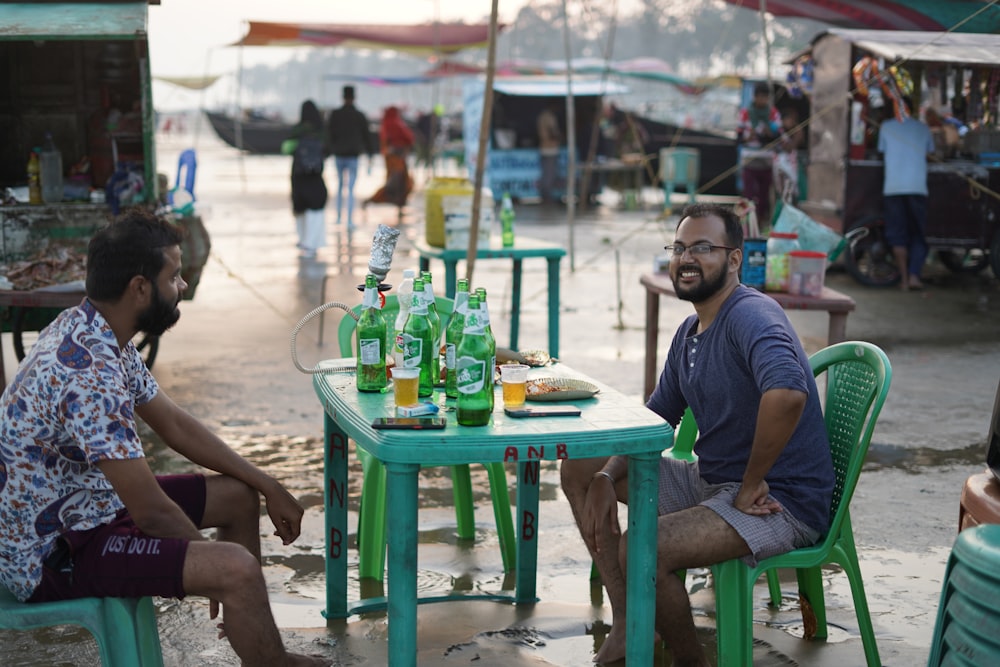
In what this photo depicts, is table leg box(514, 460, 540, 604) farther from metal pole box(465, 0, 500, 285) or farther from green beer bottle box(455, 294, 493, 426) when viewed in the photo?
metal pole box(465, 0, 500, 285)

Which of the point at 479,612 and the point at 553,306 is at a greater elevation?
the point at 553,306

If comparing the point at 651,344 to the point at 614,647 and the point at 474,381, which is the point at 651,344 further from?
the point at 474,381

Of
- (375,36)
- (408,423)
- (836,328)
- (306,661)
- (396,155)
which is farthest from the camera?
(396,155)

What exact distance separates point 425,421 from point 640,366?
4.80 m

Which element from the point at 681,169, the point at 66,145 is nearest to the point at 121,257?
the point at 66,145

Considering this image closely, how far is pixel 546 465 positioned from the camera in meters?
5.45

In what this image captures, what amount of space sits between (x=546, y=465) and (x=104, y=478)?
2.87 meters

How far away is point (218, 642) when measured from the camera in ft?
11.6

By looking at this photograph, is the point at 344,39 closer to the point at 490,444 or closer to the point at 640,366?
the point at 640,366

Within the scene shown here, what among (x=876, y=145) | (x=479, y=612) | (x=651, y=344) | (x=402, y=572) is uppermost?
(x=876, y=145)

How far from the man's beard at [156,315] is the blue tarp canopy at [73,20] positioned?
3.48 meters

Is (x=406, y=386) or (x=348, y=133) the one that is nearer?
(x=406, y=386)

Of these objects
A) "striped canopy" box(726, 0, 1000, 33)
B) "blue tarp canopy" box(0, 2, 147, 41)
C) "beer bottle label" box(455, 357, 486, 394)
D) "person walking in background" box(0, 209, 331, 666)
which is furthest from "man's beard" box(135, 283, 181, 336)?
"striped canopy" box(726, 0, 1000, 33)

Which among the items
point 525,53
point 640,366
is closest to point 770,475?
point 640,366
